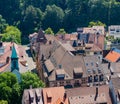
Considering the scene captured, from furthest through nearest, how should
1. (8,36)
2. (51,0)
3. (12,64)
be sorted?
(51,0)
(8,36)
(12,64)

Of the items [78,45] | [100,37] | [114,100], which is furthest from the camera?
[100,37]

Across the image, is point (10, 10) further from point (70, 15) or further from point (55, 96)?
point (55, 96)

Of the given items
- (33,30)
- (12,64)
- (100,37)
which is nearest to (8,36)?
(33,30)

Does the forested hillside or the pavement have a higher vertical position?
the forested hillside

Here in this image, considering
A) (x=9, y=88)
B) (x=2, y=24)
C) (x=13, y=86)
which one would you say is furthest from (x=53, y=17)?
(x=9, y=88)

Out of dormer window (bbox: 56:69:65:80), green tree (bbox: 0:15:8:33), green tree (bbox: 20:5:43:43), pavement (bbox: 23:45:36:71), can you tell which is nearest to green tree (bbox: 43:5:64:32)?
green tree (bbox: 20:5:43:43)

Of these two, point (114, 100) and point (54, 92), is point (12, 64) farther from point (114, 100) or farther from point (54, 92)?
point (114, 100)

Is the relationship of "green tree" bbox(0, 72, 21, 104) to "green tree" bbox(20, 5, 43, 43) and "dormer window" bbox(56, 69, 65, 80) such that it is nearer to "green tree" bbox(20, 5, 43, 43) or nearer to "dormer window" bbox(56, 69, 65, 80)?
"dormer window" bbox(56, 69, 65, 80)

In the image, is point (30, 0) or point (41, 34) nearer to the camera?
point (41, 34)
